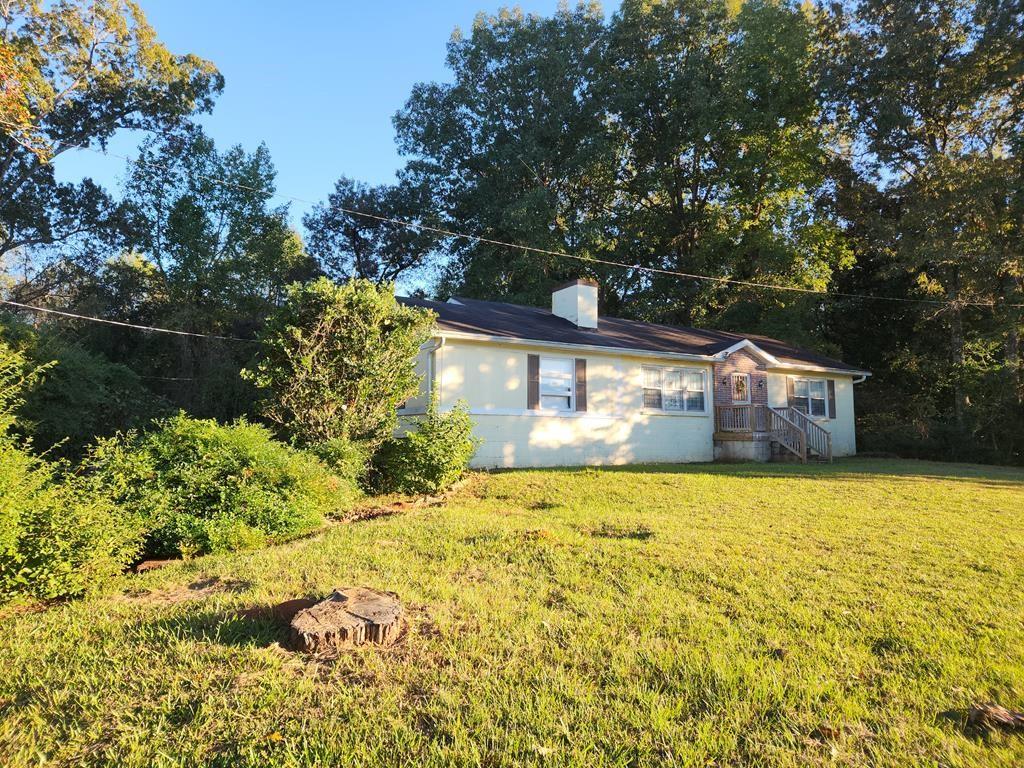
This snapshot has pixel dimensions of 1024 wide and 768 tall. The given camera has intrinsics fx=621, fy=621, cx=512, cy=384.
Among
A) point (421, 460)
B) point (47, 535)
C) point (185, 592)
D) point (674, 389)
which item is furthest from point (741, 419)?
point (47, 535)

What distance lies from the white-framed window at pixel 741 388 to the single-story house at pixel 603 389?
0.10 feet

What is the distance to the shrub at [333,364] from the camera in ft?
31.6

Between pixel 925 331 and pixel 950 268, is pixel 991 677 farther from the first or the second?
pixel 925 331

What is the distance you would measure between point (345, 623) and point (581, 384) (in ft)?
40.9

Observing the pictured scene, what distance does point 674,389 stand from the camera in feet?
57.4

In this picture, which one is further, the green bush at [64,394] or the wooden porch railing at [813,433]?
the wooden porch railing at [813,433]

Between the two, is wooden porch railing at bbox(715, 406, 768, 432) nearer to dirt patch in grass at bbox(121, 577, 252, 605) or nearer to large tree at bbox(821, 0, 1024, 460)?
large tree at bbox(821, 0, 1024, 460)

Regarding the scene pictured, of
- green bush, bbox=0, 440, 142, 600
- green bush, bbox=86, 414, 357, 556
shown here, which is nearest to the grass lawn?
green bush, bbox=0, 440, 142, 600

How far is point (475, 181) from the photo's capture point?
33625mm

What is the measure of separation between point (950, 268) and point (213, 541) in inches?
1047

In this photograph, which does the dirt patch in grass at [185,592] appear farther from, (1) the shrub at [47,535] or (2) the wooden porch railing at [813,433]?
(2) the wooden porch railing at [813,433]

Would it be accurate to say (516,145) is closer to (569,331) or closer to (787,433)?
(569,331)

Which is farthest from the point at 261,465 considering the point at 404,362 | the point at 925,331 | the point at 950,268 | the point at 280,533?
the point at 925,331

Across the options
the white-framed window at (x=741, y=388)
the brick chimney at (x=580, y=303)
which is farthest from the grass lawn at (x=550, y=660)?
the brick chimney at (x=580, y=303)
